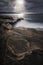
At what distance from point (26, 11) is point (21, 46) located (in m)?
1.39

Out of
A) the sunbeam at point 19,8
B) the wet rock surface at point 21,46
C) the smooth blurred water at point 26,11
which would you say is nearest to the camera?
the wet rock surface at point 21,46

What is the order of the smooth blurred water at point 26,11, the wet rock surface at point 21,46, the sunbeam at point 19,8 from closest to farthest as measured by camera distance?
the wet rock surface at point 21,46, the smooth blurred water at point 26,11, the sunbeam at point 19,8

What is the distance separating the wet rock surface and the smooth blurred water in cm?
31

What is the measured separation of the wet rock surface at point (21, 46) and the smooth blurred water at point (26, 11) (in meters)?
0.31

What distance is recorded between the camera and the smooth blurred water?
323cm

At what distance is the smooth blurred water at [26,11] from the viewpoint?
3.23m

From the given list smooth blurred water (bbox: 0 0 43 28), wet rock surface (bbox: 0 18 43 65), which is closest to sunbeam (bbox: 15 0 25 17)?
smooth blurred water (bbox: 0 0 43 28)

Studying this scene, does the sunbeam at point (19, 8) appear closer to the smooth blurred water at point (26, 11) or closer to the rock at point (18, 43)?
the smooth blurred water at point (26, 11)

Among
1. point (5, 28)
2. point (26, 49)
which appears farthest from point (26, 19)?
point (26, 49)

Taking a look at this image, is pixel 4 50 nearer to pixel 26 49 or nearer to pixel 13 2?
pixel 26 49

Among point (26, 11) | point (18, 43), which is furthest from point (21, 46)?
point (26, 11)

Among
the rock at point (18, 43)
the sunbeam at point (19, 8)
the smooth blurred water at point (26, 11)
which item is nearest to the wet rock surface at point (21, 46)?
the rock at point (18, 43)

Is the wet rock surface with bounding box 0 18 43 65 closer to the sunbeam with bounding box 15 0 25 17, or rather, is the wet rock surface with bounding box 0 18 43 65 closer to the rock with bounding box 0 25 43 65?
the rock with bounding box 0 25 43 65

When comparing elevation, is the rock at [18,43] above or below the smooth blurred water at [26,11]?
below
